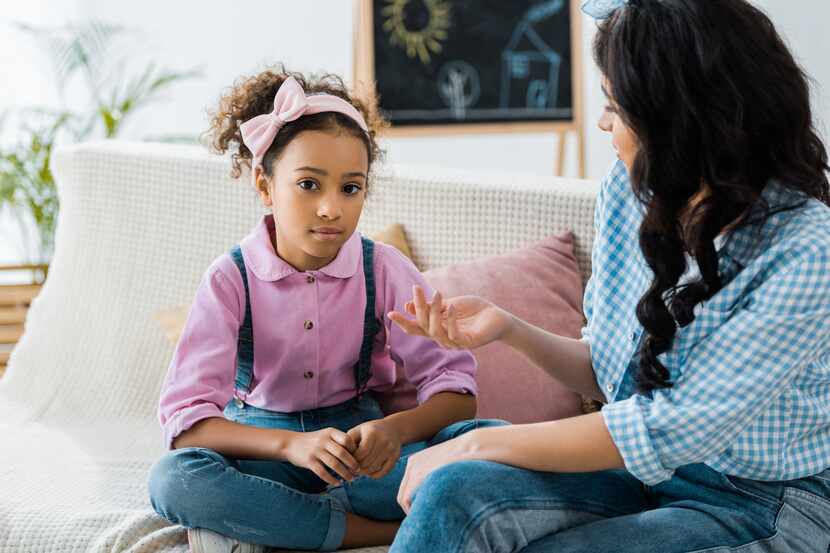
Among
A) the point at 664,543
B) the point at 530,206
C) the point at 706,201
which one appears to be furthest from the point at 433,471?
the point at 530,206

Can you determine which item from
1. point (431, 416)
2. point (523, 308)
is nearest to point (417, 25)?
point (523, 308)

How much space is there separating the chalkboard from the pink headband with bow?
7.02 ft

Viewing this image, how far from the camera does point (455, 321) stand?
1382 mm

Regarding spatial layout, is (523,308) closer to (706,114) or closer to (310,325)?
(310,325)

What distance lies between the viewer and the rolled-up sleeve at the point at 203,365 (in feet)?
5.10

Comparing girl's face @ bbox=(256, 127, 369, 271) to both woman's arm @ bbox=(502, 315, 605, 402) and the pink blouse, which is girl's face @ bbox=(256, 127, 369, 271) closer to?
the pink blouse

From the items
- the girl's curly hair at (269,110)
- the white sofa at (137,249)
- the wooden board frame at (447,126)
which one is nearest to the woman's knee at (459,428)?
the girl's curly hair at (269,110)

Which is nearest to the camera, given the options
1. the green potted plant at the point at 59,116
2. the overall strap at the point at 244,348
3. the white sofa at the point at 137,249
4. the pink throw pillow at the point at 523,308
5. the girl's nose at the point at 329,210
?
the girl's nose at the point at 329,210

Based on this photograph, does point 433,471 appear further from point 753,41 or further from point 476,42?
point 476,42

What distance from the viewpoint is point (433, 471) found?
47.7 inches

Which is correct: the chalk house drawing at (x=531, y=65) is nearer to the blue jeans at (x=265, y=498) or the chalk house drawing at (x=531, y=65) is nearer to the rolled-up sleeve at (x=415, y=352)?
the rolled-up sleeve at (x=415, y=352)

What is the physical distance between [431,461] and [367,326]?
19.0 inches

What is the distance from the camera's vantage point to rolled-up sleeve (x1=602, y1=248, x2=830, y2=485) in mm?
1145

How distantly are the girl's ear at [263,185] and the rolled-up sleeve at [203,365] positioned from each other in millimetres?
158
